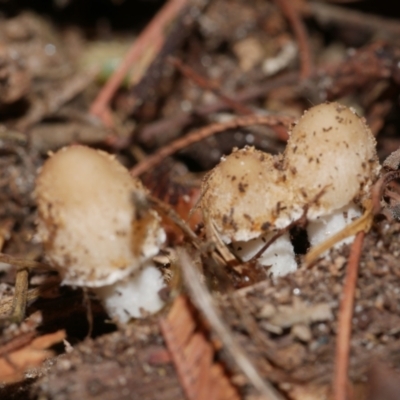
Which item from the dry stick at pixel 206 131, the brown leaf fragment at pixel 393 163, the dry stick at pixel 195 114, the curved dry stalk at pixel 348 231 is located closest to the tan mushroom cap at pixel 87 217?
the curved dry stalk at pixel 348 231

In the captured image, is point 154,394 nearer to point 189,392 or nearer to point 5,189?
point 189,392

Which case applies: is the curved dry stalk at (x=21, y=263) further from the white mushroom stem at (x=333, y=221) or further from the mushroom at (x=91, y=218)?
the white mushroom stem at (x=333, y=221)

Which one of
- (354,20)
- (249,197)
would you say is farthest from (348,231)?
(354,20)

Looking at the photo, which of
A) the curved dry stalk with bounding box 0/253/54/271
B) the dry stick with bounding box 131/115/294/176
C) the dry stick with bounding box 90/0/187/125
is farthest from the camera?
the dry stick with bounding box 90/0/187/125

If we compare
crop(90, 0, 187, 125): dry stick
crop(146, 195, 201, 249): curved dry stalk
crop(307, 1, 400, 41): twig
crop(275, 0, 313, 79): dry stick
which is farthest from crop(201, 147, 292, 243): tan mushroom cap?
crop(307, 1, 400, 41): twig

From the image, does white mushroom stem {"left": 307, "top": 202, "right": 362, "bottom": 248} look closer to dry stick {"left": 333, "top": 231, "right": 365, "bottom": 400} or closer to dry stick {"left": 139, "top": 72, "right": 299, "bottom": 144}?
dry stick {"left": 333, "top": 231, "right": 365, "bottom": 400}

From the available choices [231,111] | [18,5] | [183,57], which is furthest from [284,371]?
[18,5]
